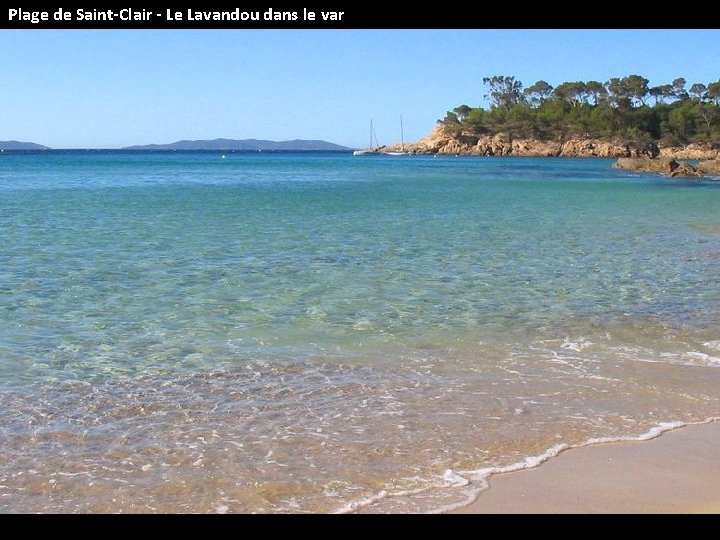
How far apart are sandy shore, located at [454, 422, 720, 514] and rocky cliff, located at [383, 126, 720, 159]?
102m

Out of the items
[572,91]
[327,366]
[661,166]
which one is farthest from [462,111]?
[327,366]

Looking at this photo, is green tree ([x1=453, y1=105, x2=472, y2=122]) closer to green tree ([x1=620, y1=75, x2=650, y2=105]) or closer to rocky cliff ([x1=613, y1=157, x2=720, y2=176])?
green tree ([x1=620, y1=75, x2=650, y2=105])

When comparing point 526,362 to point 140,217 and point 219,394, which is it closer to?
point 219,394

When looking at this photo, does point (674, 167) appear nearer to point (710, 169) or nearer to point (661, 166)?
point (710, 169)

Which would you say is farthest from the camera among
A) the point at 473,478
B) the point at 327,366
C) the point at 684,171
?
the point at 684,171

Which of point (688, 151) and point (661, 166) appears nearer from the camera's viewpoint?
point (661, 166)

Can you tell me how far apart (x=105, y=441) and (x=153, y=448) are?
390 mm

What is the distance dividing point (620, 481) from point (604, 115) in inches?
5231

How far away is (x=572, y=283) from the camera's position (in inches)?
499

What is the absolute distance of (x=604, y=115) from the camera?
13000cm

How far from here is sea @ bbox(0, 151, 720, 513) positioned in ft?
17.5

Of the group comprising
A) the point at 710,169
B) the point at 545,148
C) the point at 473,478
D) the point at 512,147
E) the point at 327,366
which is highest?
the point at 512,147

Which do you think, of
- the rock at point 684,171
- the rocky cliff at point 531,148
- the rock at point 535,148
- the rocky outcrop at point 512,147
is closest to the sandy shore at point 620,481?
the rock at point 684,171

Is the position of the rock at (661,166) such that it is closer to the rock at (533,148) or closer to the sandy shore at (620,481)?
the rock at (533,148)
